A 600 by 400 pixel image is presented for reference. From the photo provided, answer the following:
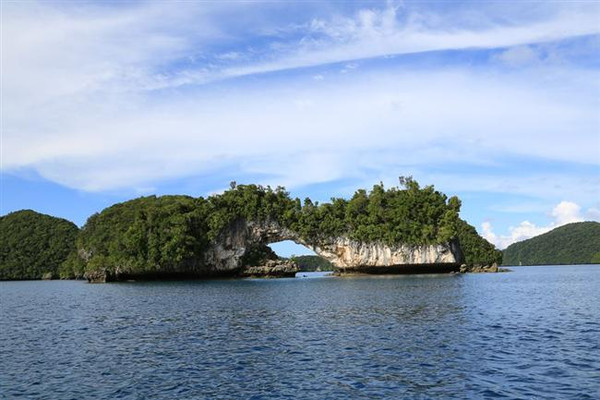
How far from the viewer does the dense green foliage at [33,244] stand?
555ft

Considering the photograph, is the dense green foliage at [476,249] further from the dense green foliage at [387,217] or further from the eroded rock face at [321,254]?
the dense green foliage at [387,217]

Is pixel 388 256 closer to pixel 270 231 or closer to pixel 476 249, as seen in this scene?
pixel 270 231

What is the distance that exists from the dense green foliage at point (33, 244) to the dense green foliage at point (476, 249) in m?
125

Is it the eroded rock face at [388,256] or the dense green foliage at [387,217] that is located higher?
the dense green foliage at [387,217]

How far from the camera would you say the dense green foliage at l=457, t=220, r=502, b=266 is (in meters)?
158

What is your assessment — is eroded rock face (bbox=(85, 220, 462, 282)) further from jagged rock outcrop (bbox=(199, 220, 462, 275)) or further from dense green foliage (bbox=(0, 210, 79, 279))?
dense green foliage (bbox=(0, 210, 79, 279))

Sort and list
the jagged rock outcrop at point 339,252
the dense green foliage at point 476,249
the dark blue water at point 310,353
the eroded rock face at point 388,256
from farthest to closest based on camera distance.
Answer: the dense green foliage at point 476,249, the jagged rock outcrop at point 339,252, the eroded rock face at point 388,256, the dark blue water at point 310,353

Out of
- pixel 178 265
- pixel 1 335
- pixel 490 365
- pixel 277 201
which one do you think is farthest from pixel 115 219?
pixel 490 365

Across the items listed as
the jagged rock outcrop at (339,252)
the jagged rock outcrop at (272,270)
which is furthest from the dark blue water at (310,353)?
the jagged rock outcrop at (272,270)

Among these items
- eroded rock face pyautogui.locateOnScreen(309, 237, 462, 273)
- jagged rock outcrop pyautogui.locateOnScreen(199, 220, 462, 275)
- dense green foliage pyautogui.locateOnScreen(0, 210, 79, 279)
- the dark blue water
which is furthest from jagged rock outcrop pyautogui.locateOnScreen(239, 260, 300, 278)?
dense green foliage pyautogui.locateOnScreen(0, 210, 79, 279)

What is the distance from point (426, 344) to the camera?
81.6ft

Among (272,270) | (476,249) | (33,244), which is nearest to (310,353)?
(272,270)

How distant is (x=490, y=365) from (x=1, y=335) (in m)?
27.0

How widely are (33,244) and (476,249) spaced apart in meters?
144
